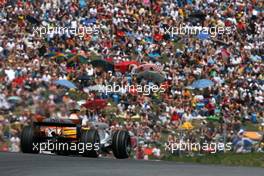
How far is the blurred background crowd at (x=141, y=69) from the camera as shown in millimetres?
22688

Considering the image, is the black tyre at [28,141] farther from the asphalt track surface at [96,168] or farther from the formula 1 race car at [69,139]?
the asphalt track surface at [96,168]

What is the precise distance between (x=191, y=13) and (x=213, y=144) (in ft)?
42.8

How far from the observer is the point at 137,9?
33.7 metres

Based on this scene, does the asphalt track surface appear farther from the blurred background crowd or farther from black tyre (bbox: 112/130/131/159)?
the blurred background crowd

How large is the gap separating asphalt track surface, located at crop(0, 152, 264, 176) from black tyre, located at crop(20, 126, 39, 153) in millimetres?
1051

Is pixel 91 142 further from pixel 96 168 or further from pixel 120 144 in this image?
pixel 96 168

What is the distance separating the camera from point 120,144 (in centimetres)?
2078

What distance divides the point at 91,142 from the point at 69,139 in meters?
0.69

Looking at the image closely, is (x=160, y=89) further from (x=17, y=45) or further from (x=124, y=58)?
(x=17, y=45)

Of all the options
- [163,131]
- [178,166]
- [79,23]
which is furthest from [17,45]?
[178,166]

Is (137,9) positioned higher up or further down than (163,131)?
higher up

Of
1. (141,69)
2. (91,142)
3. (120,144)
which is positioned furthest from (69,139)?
(141,69)

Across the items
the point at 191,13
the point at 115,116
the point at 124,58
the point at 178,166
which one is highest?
the point at 191,13

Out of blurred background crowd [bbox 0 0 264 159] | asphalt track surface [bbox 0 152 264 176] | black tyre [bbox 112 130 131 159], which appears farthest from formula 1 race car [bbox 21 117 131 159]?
asphalt track surface [bbox 0 152 264 176]
